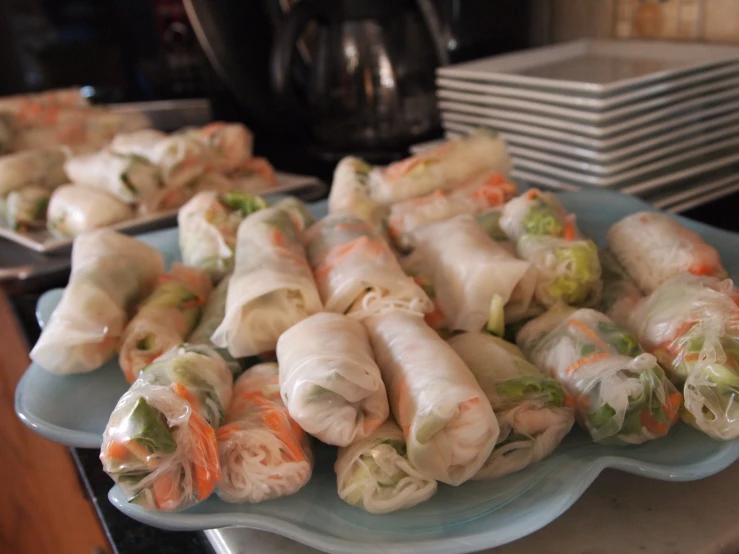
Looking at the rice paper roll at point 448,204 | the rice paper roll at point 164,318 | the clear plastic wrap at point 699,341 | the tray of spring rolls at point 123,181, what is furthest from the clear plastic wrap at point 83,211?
the clear plastic wrap at point 699,341

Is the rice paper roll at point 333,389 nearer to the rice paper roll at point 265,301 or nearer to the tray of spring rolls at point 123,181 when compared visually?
the rice paper roll at point 265,301

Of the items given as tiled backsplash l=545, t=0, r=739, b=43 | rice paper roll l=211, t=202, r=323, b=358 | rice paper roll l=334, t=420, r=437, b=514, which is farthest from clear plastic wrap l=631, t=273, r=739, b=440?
tiled backsplash l=545, t=0, r=739, b=43

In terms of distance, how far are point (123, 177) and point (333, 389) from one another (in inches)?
33.0

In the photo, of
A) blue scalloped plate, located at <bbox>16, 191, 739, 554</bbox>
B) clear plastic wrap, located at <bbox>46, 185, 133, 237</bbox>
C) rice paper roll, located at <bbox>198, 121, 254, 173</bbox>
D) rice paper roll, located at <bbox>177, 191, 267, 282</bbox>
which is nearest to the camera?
blue scalloped plate, located at <bbox>16, 191, 739, 554</bbox>

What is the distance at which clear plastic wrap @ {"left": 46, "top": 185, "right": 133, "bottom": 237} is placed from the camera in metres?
1.20

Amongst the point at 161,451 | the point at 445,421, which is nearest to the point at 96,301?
the point at 161,451

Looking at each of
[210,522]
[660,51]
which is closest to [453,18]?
[660,51]

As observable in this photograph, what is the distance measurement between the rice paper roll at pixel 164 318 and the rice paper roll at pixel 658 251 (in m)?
0.51

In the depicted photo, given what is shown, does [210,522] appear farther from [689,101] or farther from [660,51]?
[660,51]

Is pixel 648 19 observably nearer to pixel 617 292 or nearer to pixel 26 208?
pixel 617 292

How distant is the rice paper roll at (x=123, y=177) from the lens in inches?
48.6

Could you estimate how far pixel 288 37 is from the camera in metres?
1.30

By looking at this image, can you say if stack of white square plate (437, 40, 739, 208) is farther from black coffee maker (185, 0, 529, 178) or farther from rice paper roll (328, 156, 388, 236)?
rice paper roll (328, 156, 388, 236)

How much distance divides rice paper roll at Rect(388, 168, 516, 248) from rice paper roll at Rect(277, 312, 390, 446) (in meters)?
0.37
